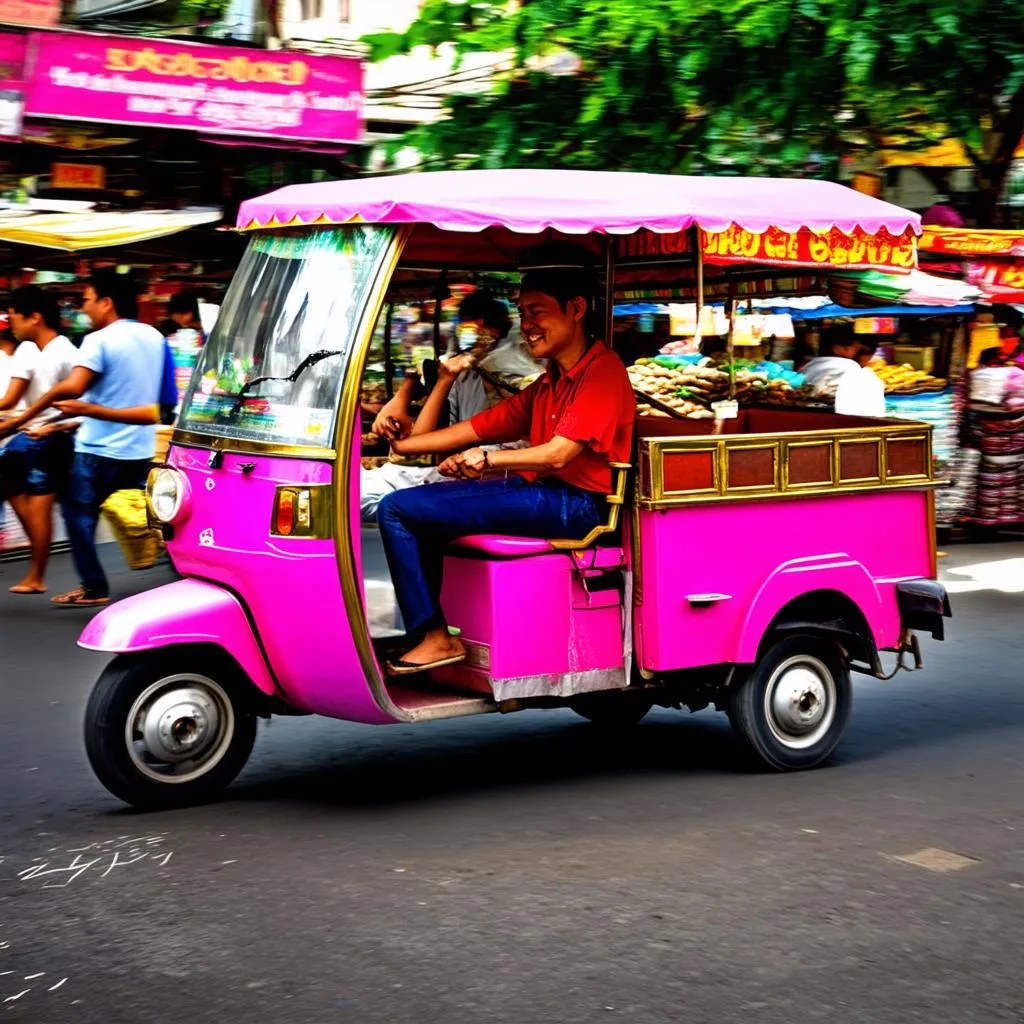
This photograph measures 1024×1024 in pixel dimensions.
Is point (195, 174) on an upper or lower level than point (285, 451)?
upper

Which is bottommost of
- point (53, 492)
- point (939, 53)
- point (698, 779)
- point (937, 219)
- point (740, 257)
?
point (698, 779)

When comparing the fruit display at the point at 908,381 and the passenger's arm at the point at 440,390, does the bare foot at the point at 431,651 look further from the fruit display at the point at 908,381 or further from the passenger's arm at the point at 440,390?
Answer: the fruit display at the point at 908,381

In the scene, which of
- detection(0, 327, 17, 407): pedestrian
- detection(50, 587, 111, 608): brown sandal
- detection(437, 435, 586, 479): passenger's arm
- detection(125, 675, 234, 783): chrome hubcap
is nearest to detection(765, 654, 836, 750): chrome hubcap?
detection(437, 435, 586, 479): passenger's arm

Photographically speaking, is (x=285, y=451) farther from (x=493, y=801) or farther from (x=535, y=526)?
(x=493, y=801)

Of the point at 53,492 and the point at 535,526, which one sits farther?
the point at 53,492

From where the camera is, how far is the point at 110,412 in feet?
29.9

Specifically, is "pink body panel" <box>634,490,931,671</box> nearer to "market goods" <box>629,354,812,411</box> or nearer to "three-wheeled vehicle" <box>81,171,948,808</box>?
"three-wheeled vehicle" <box>81,171,948,808</box>

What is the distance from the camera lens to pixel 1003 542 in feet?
43.7

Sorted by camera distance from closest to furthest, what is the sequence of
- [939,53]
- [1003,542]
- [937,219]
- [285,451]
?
[285,451]
[939,53]
[1003,542]
[937,219]

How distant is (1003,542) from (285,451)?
30.9ft

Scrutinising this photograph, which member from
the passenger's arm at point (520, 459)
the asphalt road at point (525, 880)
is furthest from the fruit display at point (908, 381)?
the passenger's arm at point (520, 459)

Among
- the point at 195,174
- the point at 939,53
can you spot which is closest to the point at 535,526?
the point at 939,53

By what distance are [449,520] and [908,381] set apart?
8853 millimetres

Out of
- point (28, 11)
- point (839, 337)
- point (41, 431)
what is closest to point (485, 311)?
point (41, 431)
